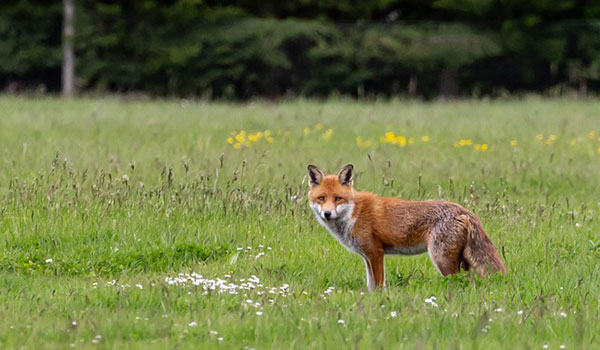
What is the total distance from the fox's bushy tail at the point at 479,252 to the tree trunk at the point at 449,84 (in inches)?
923

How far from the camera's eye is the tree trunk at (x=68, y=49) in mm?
25656

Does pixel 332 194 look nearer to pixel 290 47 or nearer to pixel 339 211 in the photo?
pixel 339 211

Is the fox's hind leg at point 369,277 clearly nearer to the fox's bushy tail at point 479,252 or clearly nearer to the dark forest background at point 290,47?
the fox's bushy tail at point 479,252

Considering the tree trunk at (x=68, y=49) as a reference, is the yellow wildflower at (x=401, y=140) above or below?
below

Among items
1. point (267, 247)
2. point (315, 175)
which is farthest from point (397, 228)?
point (267, 247)

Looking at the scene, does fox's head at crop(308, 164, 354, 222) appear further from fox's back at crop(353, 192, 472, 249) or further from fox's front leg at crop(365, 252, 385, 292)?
fox's front leg at crop(365, 252, 385, 292)

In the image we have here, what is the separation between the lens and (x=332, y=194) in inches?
251

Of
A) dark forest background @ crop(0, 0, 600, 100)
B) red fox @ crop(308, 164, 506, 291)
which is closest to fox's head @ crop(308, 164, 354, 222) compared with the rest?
red fox @ crop(308, 164, 506, 291)

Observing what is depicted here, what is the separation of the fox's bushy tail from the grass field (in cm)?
10

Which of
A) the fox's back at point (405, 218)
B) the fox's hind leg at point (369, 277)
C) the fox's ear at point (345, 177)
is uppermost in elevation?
the fox's ear at point (345, 177)

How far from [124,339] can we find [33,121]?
10.4 meters

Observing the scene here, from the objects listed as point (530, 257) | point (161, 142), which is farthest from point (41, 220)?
point (161, 142)

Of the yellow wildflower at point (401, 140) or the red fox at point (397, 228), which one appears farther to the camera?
the yellow wildflower at point (401, 140)

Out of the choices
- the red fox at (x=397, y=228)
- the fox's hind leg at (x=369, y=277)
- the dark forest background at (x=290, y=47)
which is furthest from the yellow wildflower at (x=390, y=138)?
the dark forest background at (x=290, y=47)
